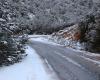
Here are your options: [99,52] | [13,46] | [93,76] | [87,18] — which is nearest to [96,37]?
[99,52]

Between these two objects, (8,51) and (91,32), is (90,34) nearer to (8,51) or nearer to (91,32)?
(91,32)

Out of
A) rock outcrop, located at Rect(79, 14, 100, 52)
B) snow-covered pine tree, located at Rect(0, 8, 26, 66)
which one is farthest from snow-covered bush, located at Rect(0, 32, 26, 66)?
rock outcrop, located at Rect(79, 14, 100, 52)

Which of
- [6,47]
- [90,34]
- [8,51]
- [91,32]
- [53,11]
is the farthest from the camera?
[53,11]

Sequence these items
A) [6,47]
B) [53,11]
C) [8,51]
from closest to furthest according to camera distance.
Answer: [6,47] < [8,51] < [53,11]

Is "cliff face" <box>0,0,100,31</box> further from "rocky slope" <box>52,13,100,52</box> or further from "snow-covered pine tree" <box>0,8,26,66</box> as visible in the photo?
→ "snow-covered pine tree" <box>0,8,26,66</box>

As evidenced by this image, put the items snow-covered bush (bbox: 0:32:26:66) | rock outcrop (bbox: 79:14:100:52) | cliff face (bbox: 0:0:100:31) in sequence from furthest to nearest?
cliff face (bbox: 0:0:100:31) < rock outcrop (bbox: 79:14:100:52) < snow-covered bush (bbox: 0:32:26:66)

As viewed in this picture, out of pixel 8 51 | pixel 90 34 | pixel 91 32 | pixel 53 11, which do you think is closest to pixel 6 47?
pixel 8 51

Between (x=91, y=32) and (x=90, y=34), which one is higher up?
(x=91, y=32)

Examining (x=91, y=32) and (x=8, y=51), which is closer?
(x=8, y=51)

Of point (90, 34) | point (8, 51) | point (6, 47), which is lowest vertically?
point (90, 34)

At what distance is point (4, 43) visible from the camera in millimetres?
18672

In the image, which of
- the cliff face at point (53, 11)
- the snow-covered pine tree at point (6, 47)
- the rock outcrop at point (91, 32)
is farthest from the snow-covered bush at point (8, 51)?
the cliff face at point (53, 11)

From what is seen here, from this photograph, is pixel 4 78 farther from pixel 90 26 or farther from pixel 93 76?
pixel 90 26

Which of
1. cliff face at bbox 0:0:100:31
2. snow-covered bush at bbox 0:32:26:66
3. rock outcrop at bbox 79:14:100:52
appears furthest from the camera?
cliff face at bbox 0:0:100:31
